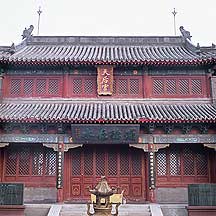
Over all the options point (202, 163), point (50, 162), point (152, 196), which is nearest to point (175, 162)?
point (202, 163)

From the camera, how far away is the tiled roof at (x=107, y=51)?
16047mm

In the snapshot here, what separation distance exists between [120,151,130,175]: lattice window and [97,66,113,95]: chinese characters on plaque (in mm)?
3276

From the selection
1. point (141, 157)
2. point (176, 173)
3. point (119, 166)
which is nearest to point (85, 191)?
point (119, 166)

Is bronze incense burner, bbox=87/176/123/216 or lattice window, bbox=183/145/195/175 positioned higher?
lattice window, bbox=183/145/195/175

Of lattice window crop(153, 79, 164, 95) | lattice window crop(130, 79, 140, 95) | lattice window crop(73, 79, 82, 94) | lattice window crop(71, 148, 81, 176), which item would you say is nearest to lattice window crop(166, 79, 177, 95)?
lattice window crop(153, 79, 164, 95)

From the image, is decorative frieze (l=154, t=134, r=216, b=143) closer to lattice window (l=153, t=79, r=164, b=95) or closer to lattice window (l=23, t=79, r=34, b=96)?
lattice window (l=153, t=79, r=164, b=95)

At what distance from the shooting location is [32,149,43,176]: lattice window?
15352 millimetres

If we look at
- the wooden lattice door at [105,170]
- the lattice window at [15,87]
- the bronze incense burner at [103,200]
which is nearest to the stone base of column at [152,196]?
the wooden lattice door at [105,170]

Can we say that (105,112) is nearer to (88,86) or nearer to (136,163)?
(88,86)

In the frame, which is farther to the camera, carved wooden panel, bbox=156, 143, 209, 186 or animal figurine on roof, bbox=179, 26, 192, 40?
animal figurine on roof, bbox=179, 26, 192, 40

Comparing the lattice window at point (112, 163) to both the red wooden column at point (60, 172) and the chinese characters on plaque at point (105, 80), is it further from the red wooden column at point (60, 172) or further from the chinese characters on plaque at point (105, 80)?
the chinese characters on plaque at point (105, 80)

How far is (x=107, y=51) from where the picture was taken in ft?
→ 63.1

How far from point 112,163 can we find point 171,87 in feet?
16.7

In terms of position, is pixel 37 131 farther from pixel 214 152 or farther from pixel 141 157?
pixel 214 152
